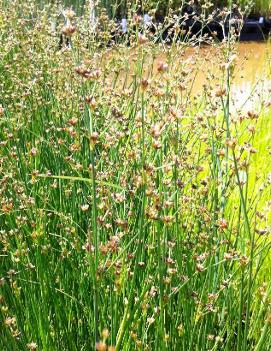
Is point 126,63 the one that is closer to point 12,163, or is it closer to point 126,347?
point 12,163

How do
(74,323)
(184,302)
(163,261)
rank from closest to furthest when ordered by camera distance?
(163,261) → (184,302) → (74,323)

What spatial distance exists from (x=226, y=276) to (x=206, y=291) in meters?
0.16

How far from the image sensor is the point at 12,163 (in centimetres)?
204

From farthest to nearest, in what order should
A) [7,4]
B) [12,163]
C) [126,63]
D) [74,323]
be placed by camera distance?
[7,4], [126,63], [12,163], [74,323]

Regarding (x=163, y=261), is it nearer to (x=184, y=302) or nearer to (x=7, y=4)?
(x=184, y=302)

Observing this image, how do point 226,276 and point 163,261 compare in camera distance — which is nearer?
point 163,261

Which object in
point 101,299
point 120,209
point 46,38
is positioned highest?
point 46,38

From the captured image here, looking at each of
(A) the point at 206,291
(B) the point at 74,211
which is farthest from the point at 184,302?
(B) the point at 74,211

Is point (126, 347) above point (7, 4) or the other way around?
the other way around

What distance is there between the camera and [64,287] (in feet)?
5.89

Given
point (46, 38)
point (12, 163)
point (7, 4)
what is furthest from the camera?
point (7, 4)

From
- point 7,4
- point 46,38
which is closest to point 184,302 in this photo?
point 46,38

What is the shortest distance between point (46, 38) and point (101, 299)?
2.11m

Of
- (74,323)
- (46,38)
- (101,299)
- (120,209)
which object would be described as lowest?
(74,323)
